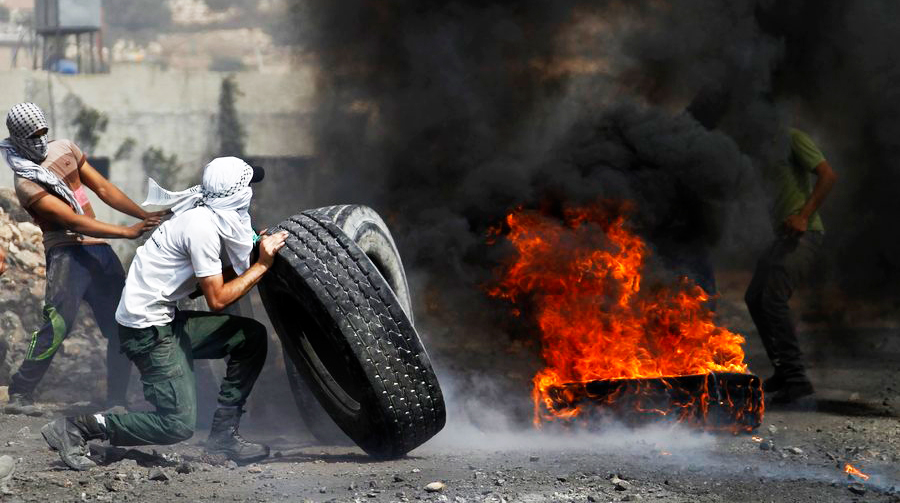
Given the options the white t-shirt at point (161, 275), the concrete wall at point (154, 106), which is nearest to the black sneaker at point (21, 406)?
the white t-shirt at point (161, 275)

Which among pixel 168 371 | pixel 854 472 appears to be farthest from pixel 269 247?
pixel 854 472

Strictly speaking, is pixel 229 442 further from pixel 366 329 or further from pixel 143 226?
pixel 143 226

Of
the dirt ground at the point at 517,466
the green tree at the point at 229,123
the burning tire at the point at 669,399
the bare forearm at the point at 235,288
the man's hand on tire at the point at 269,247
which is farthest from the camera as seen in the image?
the green tree at the point at 229,123

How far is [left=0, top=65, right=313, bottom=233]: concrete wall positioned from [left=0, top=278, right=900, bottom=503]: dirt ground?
11058mm

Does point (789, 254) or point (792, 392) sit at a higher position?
point (789, 254)

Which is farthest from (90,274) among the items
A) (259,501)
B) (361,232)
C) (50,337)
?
(259,501)

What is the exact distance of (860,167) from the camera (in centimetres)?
1028

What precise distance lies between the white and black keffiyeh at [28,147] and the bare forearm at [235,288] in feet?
6.78

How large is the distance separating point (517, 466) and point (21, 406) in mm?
3698

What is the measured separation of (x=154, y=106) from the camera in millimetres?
18438

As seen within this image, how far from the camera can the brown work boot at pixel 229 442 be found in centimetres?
552

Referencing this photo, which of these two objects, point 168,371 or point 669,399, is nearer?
point 168,371

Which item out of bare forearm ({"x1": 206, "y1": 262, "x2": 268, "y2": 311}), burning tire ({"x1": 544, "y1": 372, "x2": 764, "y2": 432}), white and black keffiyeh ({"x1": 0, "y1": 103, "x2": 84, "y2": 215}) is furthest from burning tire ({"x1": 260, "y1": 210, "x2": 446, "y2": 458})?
white and black keffiyeh ({"x1": 0, "y1": 103, "x2": 84, "y2": 215})

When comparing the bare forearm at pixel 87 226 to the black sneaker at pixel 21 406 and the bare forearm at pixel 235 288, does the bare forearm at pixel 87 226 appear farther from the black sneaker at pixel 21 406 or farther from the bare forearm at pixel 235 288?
the bare forearm at pixel 235 288
